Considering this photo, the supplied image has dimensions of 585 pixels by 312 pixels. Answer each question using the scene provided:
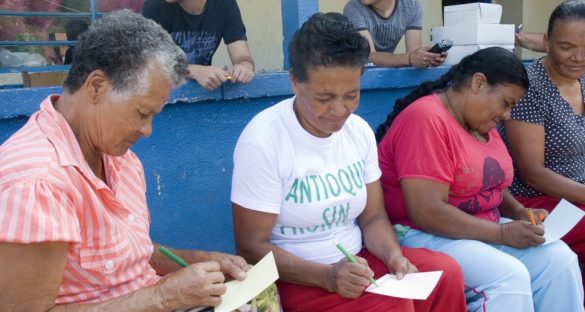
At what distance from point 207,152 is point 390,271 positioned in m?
1.03

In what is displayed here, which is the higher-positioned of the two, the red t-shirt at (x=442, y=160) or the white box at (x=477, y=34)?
the white box at (x=477, y=34)

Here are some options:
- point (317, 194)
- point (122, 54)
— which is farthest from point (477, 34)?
point (122, 54)

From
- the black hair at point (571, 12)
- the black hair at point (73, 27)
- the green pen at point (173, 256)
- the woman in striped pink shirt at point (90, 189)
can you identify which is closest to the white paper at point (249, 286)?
the woman in striped pink shirt at point (90, 189)

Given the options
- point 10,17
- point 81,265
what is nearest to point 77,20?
point 10,17

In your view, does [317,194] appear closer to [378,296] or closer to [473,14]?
[378,296]

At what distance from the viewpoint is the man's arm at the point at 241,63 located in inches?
103

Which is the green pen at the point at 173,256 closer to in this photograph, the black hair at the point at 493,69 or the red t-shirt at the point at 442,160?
the red t-shirt at the point at 442,160

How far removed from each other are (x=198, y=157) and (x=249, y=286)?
42.0 inches

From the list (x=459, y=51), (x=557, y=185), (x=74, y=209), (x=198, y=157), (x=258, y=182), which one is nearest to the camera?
(x=74, y=209)

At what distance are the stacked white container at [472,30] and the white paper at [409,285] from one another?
198 cm

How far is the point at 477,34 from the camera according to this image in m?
A: 3.53

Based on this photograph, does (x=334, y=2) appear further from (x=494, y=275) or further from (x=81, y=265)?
(x=81, y=265)

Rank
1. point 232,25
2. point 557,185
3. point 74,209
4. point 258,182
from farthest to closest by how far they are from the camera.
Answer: point 232,25
point 557,185
point 258,182
point 74,209

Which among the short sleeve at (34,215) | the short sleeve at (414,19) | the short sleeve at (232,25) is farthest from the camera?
the short sleeve at (414,19)
